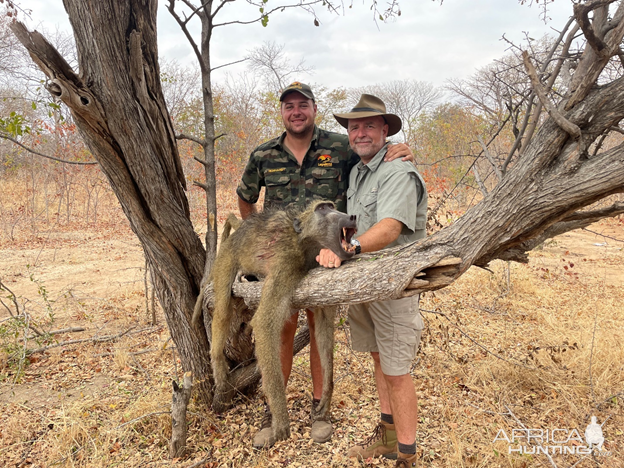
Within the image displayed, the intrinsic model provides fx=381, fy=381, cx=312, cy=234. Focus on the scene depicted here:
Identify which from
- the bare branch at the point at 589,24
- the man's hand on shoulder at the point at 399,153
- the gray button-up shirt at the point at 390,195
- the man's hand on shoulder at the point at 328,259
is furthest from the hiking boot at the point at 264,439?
the bare branch at the point at 589,24

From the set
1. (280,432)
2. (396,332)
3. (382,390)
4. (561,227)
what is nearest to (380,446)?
(382,390)

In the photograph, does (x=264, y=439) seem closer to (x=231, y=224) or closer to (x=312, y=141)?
(x=231, y=224)

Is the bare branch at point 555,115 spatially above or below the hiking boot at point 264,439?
above

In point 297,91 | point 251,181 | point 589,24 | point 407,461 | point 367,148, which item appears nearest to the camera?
point 589,24

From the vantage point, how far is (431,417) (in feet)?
12.8

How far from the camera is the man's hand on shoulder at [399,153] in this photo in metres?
3.19

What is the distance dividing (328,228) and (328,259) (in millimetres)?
285

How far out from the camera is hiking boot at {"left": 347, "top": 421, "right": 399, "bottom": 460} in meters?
3.38

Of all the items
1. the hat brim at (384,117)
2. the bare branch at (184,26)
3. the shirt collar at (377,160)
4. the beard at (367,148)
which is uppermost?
the bare branch at (184,26)

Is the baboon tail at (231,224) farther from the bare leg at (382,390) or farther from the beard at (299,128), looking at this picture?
the bare leg at (382,390)

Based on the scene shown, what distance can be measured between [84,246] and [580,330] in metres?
13.1

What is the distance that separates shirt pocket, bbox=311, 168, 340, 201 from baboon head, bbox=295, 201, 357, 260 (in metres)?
0.58

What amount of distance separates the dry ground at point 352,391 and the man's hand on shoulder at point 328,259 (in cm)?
183

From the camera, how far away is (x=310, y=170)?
3.88 m
